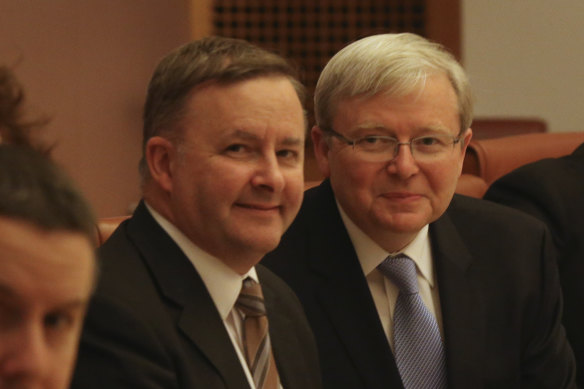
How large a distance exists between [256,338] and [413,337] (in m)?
0.49

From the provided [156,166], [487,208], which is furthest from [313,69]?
[156,166]

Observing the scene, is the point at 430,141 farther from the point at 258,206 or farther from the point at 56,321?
the point at 56,321

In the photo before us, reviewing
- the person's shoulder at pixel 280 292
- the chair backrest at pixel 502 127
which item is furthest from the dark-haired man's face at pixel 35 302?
the chair backrest at pixel 502 127

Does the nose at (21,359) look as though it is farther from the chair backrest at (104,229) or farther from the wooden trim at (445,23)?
the wooden trim at (445,23)

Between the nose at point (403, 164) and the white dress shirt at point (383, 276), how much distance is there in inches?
6.0

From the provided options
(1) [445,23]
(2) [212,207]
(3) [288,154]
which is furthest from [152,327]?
(1) [445,23]

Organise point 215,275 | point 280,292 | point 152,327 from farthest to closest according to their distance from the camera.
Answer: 1. point 280,292
2. point 215,275
3. point 152,327

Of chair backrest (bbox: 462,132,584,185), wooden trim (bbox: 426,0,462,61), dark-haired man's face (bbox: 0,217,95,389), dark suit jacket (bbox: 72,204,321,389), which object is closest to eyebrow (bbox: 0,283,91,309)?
dark-haired man's face (bbox: 0,217,95,389)

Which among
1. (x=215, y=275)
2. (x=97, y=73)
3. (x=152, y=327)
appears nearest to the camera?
(x=152, y=327)

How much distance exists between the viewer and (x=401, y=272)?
175 cm

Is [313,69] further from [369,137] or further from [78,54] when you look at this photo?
[369,137]

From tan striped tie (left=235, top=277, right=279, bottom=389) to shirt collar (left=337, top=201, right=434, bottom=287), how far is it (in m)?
0.45

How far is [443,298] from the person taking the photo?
5.88 ft

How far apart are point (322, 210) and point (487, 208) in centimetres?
41
